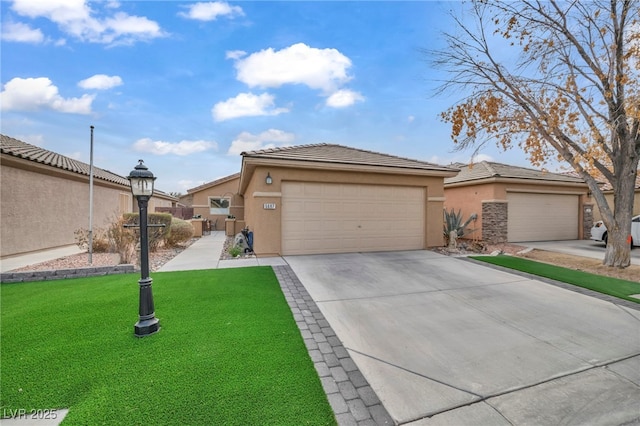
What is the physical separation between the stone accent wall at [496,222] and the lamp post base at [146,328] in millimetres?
13392

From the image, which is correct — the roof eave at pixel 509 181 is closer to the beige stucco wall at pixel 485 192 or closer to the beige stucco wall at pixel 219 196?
the beige stucco wall at pixel 485 192

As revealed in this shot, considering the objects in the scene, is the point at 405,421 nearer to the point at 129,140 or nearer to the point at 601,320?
the point at 601,320

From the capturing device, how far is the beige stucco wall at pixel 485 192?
12.7 m

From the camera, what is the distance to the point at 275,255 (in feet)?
29.7

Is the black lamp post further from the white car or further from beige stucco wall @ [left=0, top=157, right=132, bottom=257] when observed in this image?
the white car

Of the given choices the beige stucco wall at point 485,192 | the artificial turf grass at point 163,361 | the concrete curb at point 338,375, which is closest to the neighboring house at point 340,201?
the beige stucco wall at point 485,192

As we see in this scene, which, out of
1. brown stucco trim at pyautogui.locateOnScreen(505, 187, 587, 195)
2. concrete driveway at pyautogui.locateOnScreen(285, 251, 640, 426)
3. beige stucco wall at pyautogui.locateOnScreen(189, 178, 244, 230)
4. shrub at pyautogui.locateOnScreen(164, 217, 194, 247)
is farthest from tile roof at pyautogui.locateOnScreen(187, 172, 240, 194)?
brown stucco trim at pyautogui.locateOnScreen(505, 187, 587, 195)

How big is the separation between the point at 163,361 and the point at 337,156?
8267 mm

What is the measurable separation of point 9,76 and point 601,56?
16792 mm

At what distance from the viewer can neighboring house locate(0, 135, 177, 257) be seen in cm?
852

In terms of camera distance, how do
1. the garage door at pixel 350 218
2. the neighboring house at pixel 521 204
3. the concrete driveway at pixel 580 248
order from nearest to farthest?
the garage door at pixel 350 218 < the concrete driveway at pixel 580 248 < the neighboring house at pixel 521 204

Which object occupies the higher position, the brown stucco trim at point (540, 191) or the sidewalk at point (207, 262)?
the brown stucco trim at point (540, 191)

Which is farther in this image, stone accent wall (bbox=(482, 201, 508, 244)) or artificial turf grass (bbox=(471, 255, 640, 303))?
stone accent wall (bbox=(482, 201, 508, 244))

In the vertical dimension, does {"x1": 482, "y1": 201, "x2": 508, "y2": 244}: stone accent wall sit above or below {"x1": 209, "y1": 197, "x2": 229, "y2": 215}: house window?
below
